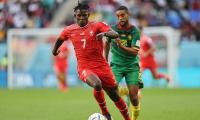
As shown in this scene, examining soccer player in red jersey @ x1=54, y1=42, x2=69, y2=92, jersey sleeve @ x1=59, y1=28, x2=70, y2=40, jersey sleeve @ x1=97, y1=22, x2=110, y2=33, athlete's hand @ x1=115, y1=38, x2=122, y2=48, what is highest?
jersey sleeve @ x1=97, y1=22, x2=110, y2=33

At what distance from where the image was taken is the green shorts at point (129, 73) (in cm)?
1265

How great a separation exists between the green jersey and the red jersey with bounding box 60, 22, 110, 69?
0.88m

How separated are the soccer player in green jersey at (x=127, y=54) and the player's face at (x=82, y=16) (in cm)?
76

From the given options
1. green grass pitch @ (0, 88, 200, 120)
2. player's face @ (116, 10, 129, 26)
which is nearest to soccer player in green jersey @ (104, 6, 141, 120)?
player's face @ (116, 10, 129, 26)

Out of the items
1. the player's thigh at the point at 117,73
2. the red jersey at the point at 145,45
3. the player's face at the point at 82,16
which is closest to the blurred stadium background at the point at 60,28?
the red jersey at the point at 145,45

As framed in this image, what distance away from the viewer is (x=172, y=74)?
28.2m

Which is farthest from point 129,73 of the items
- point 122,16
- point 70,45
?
point 70,45

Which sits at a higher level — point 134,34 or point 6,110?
point 134,34

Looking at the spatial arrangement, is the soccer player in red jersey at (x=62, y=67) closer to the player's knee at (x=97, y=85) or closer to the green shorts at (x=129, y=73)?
the green shorts at (x=129, y=73)

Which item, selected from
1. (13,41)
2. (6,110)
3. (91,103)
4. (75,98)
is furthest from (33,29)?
(6,110)

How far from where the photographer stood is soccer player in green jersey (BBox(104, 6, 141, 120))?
1238 centimetres

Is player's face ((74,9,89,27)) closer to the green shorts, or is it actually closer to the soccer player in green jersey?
the soccer player in green jersey

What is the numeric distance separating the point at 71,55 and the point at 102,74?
17.7m

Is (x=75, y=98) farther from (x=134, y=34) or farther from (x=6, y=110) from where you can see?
(x=134, y=34)
